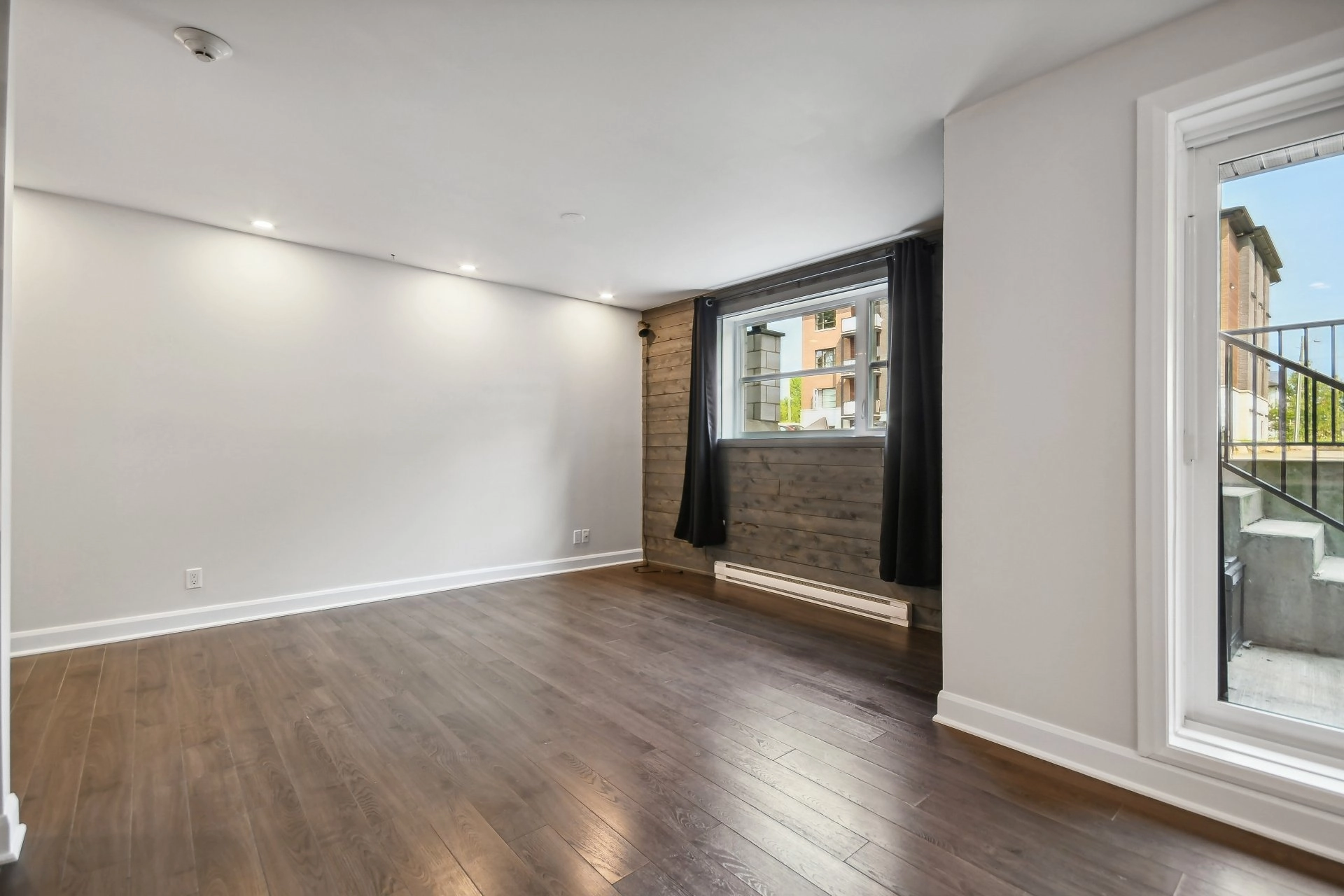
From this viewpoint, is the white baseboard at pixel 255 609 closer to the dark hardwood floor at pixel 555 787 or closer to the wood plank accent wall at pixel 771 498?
the dark hardwood floor at pixel 555 787

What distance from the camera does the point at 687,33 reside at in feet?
6.37

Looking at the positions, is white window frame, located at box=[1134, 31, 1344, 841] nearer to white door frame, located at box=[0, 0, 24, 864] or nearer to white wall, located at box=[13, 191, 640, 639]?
white door frame, located at box=[0, 0, 24, 864]

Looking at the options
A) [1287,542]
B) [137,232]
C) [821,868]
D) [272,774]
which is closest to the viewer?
[821,868]

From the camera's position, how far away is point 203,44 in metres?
1.96

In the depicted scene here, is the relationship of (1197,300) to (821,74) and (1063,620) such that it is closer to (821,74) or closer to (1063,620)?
(1063,620)

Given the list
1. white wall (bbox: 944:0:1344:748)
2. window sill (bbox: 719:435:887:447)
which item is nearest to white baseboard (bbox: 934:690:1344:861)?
white wall (bbox: 944:0:1344:748)

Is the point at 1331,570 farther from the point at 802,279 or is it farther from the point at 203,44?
the point at 203,44

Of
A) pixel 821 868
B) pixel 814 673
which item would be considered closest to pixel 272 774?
pixel 821 868

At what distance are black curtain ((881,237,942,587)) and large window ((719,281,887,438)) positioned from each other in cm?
38

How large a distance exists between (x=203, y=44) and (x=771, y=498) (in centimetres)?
393

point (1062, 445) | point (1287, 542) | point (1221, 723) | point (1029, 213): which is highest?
point (1029, 213)

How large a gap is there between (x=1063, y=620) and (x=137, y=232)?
4.97m

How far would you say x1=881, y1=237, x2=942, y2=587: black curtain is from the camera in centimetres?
352

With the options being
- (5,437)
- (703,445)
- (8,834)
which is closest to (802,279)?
(703,445)
